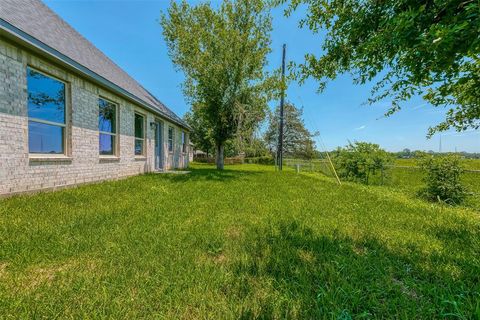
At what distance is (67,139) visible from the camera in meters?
6.12

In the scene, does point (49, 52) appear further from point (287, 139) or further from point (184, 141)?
point (287, 139)

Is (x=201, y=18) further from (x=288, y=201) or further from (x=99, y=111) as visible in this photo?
(x=288, y=201)

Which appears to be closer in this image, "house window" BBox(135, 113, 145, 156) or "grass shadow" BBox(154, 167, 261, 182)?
"grass shadow" BBox(154, 167, 261, 182)

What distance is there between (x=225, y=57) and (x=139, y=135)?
6497mm

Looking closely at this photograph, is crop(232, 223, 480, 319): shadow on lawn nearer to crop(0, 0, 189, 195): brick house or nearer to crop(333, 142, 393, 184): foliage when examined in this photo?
crop(0, 0, 189, 195): brick house

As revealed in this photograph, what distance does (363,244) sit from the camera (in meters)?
3.05

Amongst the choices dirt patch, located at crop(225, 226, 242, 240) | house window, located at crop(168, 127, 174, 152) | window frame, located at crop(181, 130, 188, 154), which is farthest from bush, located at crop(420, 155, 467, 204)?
window frame, located at crop(181, 130, 188, 154)

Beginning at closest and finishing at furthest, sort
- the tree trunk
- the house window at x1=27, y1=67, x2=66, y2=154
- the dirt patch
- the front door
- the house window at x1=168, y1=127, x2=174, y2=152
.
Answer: the dirt patch < the house window at x1=27, y1=67, x2=66, y2=154 < the front door < the house window at x1=168, y1=127, x2=174, y2=152 < the tree trunk

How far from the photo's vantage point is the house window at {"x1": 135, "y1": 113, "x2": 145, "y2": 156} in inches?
414

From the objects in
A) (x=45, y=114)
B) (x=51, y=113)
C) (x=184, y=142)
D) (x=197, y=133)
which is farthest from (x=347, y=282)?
(x=197, y=133)

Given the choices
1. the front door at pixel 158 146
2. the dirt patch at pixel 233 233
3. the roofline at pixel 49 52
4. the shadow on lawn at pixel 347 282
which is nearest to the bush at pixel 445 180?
the shadow on lawn at pixel 347 282

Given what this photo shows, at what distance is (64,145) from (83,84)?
192 centimetres

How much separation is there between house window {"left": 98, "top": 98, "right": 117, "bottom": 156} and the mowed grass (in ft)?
12.6

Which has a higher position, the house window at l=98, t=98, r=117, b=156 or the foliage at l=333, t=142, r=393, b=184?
the house window at l=98, t=98, r=117, b=156
